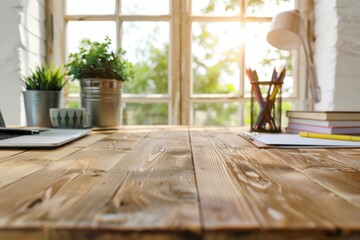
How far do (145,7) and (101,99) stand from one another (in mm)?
931

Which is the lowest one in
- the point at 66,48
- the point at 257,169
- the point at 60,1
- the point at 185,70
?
the point at 257,169

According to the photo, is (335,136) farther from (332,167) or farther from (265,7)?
Answer: (265,7)

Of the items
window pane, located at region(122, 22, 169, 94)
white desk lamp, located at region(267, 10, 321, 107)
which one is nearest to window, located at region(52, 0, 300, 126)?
window pane, located at region(122, 22, 169, 94)

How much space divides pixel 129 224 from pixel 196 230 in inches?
2.2

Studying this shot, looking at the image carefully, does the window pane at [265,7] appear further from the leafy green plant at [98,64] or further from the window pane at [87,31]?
the leafy green plant at [98,64]

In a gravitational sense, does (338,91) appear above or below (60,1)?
below

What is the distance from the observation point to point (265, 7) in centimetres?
206

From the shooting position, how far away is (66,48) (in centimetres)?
207

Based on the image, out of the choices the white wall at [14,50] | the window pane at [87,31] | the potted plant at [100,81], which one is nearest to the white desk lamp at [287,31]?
the potted plant at [100,81]

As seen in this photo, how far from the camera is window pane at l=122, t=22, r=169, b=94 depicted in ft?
6.75

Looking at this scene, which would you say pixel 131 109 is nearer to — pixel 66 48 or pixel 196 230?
pixel 66 48

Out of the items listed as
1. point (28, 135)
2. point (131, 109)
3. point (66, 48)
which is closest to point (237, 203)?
point (28, 135)

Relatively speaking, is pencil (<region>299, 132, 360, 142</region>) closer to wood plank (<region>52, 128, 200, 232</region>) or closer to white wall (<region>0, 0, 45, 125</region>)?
wood plank (<region>52, 128, 200, 232</region>)

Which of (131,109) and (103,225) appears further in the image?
(131,109)
